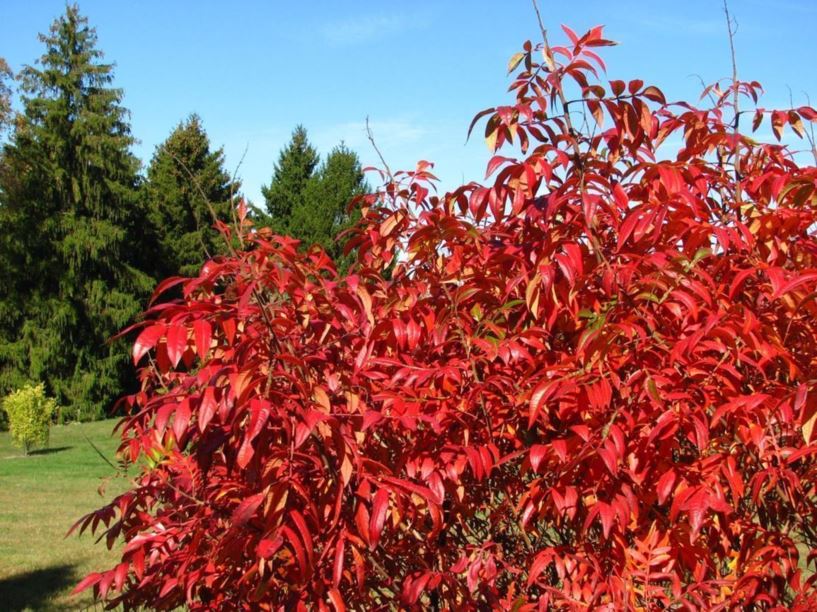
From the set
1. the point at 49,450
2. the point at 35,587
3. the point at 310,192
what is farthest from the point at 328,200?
the point at 35,587

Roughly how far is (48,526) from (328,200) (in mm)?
20997

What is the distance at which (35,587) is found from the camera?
5922 mm

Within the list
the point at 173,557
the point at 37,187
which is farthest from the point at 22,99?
the point at 173,557

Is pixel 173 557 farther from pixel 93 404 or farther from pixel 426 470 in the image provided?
pixel 93 404

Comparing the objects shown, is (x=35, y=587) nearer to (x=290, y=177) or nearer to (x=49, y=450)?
(x=49, y=450)

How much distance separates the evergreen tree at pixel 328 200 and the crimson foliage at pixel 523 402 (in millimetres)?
24679

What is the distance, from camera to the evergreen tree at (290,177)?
103ft

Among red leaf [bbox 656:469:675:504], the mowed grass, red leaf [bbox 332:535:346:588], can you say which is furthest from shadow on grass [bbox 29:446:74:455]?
red leaf [bbox 656:469:675:504]

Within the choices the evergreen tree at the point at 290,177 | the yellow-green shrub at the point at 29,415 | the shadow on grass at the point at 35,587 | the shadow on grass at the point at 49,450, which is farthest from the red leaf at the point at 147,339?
the evergreen tree at the point at 290,177

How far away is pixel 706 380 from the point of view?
1678 mm

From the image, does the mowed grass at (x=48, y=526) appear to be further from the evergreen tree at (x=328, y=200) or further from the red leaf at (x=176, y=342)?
the evergreen tree at (x=328, y=200)

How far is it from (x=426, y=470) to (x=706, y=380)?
63 cm

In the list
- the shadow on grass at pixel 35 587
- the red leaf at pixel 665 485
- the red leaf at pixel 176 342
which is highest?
the red leaf at pixel 176 342

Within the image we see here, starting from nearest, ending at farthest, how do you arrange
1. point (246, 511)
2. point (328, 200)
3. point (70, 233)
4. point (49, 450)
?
point (246, 511) → point (49, 450) → point (70, 233) → point (328, 200)
